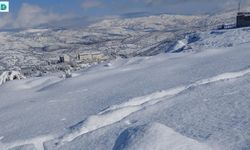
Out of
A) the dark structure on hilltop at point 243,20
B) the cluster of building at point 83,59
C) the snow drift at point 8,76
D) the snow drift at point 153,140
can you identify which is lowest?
the cluster of building at point 83,59

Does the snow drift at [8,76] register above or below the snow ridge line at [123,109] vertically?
below

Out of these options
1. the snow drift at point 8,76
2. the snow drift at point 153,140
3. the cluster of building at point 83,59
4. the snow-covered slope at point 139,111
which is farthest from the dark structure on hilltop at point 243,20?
the snow drift at point 153,140

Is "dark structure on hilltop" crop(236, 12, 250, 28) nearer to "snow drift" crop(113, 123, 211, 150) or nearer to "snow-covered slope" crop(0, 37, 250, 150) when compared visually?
"snow-covered slope" crop(0, 37, 250, 150)

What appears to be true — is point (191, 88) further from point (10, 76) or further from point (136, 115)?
point (10, 76)

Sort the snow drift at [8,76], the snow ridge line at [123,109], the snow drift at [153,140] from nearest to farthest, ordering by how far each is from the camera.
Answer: the snow drift at [153,140] → the snow ridge line at [123,109] → the snow drift at [8,76]

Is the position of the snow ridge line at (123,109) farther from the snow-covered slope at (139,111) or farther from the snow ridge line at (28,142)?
the snow ridge line at (28,142)

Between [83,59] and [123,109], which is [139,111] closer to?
[123,109]

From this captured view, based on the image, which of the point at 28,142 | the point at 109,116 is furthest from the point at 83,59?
the point at 28,142

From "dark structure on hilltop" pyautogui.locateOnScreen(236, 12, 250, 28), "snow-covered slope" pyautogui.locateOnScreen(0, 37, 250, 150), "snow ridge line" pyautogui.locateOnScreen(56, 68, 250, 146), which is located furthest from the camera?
"dark structure on hilltop" pyautogui.locateOnScreen(236, 12, 250, 28)

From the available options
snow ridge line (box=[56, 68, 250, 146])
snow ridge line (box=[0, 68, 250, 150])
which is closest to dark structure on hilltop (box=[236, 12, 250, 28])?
snow ridge line (box=[56, 68, 250, 146])
